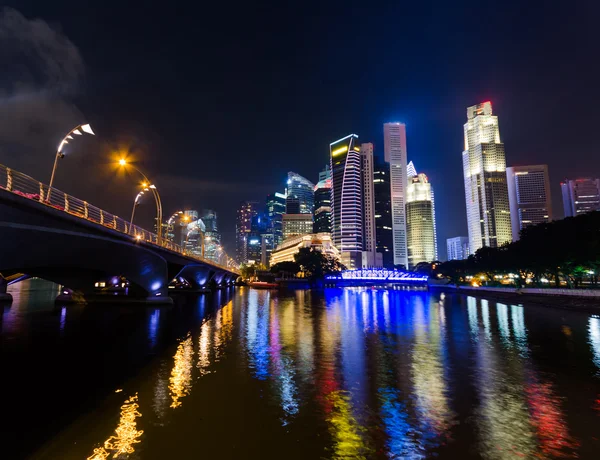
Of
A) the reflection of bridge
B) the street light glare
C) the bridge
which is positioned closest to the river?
the bridge

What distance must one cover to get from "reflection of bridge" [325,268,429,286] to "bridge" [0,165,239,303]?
128977 millimetres

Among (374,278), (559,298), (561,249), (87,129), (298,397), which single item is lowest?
(298,397)

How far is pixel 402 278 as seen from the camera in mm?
176125

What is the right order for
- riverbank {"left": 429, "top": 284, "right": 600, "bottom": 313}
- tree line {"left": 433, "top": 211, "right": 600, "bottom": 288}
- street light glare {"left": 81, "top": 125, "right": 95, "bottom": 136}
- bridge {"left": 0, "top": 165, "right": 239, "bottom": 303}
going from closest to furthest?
bridge {"left": 0, "top": 165, "right": 239, "bottom": 303} → street light glare {"left": 81, "top": 125, "right": 95, "bottom": 136} → riverbank {"left": 429, "top": 284, "right": 600, "bottom": 313} → tree line {"left": 433, "top": 211, "right": 600, "bottom": 288}

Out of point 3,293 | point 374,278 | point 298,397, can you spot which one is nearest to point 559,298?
point 298,397

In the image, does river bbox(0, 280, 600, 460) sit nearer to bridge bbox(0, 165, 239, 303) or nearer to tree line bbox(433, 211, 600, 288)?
bridge bbox(0, 165, 239, 303)

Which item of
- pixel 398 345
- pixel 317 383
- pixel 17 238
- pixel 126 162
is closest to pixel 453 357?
pixel 398 345

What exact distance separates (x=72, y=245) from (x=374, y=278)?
159 m

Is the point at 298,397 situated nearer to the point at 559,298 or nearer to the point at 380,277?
the point at 559,298

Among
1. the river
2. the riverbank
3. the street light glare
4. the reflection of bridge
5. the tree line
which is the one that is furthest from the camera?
the reflection of bridge

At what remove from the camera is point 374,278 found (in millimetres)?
175750

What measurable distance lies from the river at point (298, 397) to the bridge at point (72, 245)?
6768 mm

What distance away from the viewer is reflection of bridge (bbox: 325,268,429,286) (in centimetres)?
17300

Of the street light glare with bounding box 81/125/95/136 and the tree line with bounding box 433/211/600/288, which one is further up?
the street light glare with bounding box 81/125/95/136
